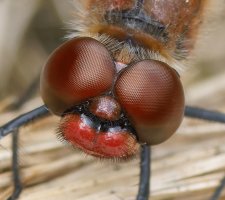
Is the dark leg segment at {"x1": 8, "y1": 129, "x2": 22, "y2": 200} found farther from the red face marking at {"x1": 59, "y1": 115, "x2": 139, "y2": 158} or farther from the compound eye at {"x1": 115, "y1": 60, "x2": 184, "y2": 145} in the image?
the compound eye at {"x1": 115, "y1": 60, "x2": 184, "y2": 145}

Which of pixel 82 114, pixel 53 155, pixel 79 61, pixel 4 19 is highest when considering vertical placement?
pixel 79 61

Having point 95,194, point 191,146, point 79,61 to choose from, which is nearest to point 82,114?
point 79,61

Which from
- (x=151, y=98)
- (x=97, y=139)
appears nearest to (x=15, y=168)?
(x=97, y=139)

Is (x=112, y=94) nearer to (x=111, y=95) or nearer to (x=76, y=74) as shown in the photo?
(x=111, y=95)

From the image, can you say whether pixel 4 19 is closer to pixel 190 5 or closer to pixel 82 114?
pixel 190 5

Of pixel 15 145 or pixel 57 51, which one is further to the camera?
pixel 15 145

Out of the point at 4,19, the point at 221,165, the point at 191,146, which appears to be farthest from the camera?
the point at 4,19
